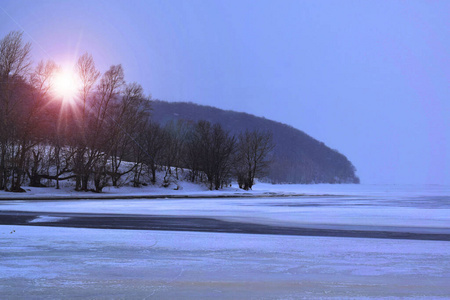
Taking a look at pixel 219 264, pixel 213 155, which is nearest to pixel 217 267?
pixel 219 264

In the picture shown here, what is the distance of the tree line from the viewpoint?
47.5 m

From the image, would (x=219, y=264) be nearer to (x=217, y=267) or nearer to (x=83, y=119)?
(x=217, y=267)

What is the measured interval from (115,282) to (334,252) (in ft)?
15.7

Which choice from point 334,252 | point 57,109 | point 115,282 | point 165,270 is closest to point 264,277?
point 165,270

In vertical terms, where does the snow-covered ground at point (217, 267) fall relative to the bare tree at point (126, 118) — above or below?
below

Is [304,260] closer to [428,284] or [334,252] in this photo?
[334,252]

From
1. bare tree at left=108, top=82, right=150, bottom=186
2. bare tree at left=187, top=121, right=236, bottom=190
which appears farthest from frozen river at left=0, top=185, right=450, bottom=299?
bare tree at left=187, top=121, right=236, bottom=190

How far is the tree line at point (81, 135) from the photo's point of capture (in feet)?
156

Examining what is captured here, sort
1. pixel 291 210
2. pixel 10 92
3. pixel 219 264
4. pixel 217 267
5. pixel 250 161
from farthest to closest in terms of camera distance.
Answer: pixel 250 161 → pixel 10 92 → pixel 291 210 → pixel 219 264 → pixel 217 267

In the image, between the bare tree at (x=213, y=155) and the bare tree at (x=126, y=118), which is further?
the bare tree at (x=213, y=155)

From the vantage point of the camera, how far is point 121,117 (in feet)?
191

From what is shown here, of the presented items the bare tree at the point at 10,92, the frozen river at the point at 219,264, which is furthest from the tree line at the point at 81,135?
the frozen river at the point at 219,264

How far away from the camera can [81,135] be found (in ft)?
170

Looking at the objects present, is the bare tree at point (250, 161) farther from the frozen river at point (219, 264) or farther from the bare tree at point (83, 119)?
the frozen river at point (219, 264)
